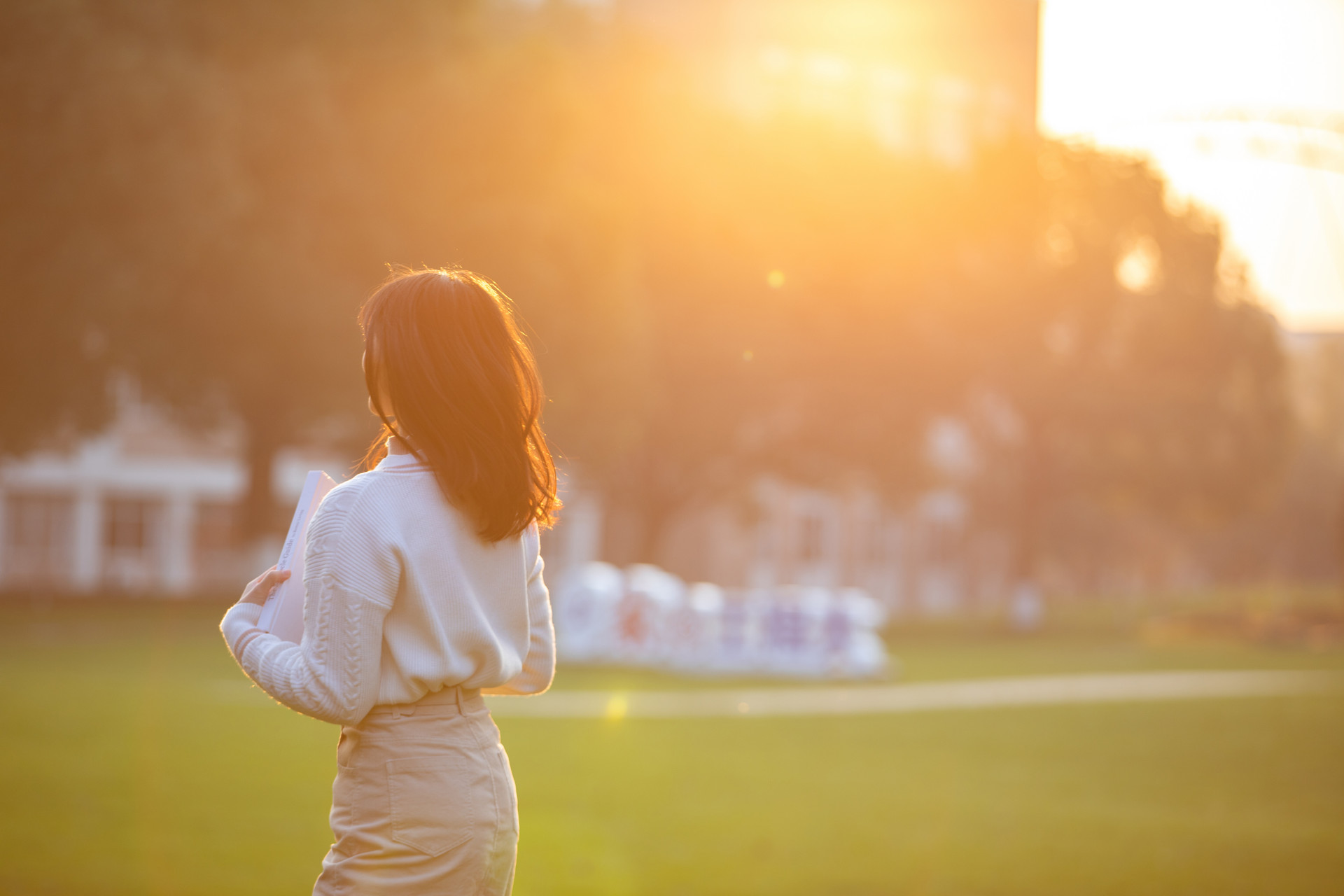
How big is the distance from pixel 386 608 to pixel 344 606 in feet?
0.23

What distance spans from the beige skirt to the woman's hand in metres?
0.29

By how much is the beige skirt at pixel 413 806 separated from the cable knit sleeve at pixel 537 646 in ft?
0.81

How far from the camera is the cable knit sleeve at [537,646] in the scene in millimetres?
Result: 2748

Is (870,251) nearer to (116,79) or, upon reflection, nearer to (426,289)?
(116,79)

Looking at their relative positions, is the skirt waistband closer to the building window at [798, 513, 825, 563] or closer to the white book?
the white book

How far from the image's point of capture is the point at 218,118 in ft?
57.7

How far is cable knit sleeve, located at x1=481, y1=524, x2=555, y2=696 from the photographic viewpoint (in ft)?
9.02

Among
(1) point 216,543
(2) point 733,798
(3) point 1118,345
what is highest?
(3) point 1118,345

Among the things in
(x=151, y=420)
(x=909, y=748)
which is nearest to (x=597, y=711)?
(x=909, y=748)

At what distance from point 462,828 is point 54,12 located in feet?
47.9

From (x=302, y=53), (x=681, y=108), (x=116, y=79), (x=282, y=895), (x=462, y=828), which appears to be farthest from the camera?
(x=681, y=108)

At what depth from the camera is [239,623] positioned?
2.50 m

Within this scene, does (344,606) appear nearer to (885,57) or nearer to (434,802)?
(434,802)

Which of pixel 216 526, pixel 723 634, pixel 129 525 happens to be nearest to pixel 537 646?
pixel 723 634
